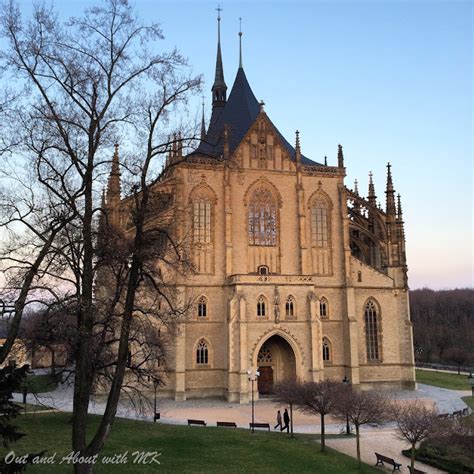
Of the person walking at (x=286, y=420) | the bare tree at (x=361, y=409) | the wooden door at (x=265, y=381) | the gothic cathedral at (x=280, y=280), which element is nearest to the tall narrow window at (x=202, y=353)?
the gothic cathedral at (x=280, y=280)

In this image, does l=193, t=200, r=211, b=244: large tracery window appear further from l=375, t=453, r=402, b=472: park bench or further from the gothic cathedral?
l=375, t=453, r=402, b=472: park bench

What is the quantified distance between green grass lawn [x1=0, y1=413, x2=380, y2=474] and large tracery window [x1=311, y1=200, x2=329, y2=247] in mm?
21723

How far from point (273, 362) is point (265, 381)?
166 centimetres

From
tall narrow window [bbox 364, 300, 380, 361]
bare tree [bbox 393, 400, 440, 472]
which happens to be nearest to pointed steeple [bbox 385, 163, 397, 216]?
tall narrow window [bbox 364, 300, 380, 361]

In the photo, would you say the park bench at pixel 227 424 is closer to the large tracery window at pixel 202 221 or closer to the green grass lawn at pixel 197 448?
the green grass lawn at pixel 197 448

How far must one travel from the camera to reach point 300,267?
144ft

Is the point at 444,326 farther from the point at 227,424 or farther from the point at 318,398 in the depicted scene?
the point at 318,398

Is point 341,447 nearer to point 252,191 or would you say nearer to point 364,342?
point 364,342

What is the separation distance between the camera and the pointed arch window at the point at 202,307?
136 feet

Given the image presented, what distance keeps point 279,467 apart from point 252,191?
2718 centimetres

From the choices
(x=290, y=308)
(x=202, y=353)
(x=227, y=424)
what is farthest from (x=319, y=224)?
(x=227, y=424)

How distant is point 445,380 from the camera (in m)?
54.2

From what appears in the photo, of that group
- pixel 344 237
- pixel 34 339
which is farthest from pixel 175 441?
pixel 344 237

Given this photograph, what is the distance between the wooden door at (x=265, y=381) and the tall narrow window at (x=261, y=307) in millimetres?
4962
